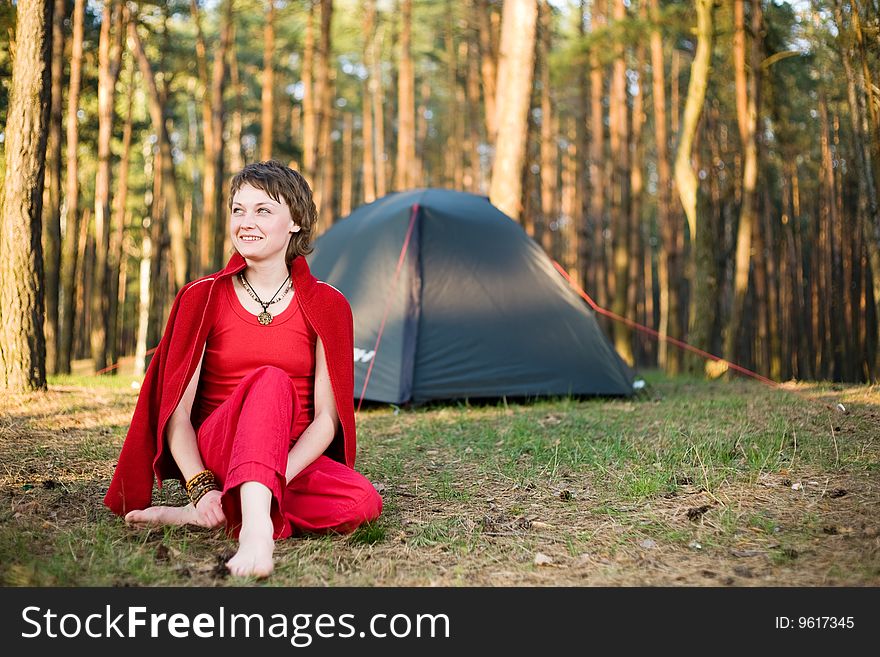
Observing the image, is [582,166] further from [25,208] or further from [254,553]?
[254,553]

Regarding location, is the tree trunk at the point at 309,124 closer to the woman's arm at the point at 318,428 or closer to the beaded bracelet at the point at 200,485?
the woman's arm at the point at 318,428

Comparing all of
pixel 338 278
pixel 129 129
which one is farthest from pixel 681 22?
pixel 129 129

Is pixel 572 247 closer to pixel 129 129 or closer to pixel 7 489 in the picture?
pixel 129 129

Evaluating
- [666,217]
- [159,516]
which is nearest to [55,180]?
[159,516]

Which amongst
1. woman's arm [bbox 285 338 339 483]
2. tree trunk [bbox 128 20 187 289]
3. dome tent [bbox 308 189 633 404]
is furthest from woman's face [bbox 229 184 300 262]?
tree trunk [bbox 128 20 187 289]

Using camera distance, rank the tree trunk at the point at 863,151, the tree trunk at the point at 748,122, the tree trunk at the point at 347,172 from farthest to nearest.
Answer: the tree trunk at the point at 347,172 → the tree trunk at the point at 748,122 → the tree trunk at the point at 863,151

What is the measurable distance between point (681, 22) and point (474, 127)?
928 cm

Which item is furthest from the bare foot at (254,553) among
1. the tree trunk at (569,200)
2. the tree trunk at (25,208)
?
the tree trunk at (569,200)

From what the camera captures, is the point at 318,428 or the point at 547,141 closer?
the point at 318,428

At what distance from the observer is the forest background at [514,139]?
7.88 m

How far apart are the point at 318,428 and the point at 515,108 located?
6.64 meters

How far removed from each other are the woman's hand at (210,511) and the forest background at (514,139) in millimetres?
3444

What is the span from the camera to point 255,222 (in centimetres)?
285
